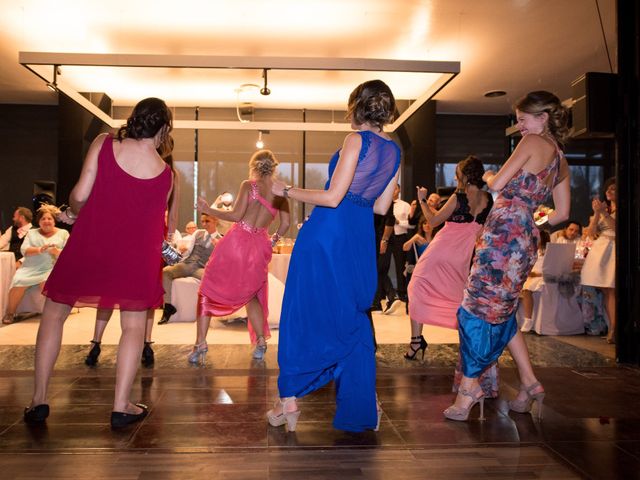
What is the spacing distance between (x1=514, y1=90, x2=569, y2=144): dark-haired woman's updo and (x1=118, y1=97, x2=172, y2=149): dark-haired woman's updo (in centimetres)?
163

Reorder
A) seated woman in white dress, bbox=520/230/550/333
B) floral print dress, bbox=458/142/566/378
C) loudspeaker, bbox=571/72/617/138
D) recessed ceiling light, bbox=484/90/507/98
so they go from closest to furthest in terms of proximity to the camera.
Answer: floral print dress, bbox=458/142/566/378
loudspeaker, bbox=571/72/617/138
seated woman in white dress, bbox=520/230/550/333
recessed ceiling light, bbox=484/90/507/98

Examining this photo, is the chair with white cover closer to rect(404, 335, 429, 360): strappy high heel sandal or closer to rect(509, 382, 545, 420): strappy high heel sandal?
rect(404, 335, 429, 360): strappy high heel sandal

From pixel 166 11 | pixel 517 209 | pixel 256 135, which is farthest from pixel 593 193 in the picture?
pixel 517 209

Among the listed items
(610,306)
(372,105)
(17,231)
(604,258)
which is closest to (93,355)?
(372,105)

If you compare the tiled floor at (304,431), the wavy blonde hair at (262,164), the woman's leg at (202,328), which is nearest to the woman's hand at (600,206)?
the tiled floor at (304,431)

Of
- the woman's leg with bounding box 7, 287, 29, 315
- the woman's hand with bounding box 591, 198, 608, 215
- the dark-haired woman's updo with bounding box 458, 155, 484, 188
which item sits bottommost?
the woman's leg with bounding box 7, 287, 29, 315

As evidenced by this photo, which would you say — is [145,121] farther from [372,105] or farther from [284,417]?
[284,417]

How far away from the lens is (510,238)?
101 inches

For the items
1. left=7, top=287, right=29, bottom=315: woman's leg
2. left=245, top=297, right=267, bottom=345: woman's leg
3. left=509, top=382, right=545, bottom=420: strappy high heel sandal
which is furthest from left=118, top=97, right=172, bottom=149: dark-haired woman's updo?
left=7, top=287, right=29, bottom=315: woman's leg

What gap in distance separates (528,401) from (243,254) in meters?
2.03

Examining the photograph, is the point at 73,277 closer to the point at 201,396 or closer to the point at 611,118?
the point at 201,396

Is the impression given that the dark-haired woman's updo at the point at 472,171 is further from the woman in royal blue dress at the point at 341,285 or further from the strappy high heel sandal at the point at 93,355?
the strappy high heel sandal at the point at 93,355

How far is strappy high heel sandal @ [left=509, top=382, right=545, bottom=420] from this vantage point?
267 centimetres

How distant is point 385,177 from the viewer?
7.74 feet
